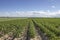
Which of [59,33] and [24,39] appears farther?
[59,33]

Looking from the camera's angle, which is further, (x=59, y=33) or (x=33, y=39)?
(x=59, y=33)

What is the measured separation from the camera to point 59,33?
870 inches

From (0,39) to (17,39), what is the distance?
2.60m

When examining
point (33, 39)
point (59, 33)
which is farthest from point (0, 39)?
point (59, 33)

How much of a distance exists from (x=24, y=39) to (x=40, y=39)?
234cm

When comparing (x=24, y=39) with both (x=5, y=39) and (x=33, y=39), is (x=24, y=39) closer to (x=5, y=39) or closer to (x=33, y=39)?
(x=33, y=39)

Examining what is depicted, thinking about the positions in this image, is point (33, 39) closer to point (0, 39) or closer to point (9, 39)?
point (9, 39)

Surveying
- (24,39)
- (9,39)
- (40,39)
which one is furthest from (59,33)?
(9,39)

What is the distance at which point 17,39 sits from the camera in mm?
20438

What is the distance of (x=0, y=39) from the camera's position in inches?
821

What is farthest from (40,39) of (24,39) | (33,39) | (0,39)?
(0,39)

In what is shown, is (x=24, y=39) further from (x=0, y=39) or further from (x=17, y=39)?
(x=0, y=39)

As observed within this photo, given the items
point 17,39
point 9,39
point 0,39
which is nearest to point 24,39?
point 17,39

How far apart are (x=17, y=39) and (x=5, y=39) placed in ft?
6.20
